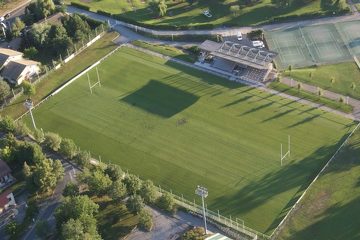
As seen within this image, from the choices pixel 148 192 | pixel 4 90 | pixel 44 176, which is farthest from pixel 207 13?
pixel 44 176

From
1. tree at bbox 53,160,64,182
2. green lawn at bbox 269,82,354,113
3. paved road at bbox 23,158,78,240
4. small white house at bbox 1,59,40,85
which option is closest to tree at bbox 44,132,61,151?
paved road at bbox 23,158,78,240

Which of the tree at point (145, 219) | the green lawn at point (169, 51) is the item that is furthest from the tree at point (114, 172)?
the green lawn at point (169, 51)

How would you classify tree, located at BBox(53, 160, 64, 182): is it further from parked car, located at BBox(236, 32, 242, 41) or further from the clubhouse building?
parked car, located at BBox(236, 32, 242, 41)

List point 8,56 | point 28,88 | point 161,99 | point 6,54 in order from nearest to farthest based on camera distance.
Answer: point 161,99 → point 28,88 → point 8,56 → point 6,54

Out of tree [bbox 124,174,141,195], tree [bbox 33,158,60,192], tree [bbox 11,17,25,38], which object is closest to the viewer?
tree [bbox 124,174,141,195]

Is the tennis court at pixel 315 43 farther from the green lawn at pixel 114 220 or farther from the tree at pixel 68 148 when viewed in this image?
the green lawn at pixel 114 220

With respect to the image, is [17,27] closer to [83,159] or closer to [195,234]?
[83,159]
